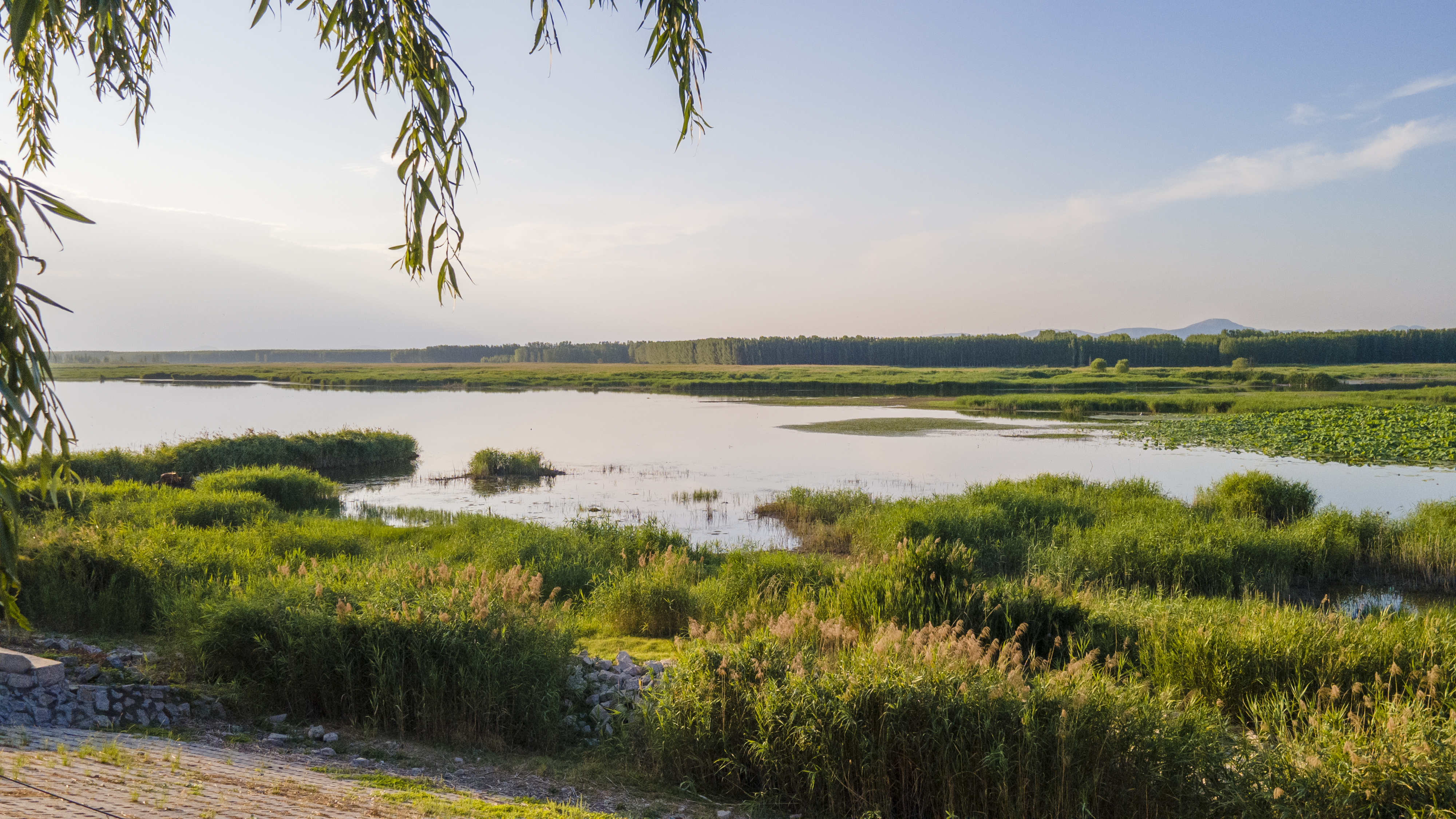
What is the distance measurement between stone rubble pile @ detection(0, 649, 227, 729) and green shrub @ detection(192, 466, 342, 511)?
13866 mm

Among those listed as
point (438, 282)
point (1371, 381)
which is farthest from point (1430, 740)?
point (1371, 381)

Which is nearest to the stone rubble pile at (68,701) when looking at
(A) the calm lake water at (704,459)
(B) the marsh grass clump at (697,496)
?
(A) the calm lake water at (704,459)

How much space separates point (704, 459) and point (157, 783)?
26748 millimetres

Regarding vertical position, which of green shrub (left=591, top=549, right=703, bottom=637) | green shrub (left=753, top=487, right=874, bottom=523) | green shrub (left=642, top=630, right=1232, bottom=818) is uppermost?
green shrub (left=642, top=630, right=1232, bottom=818)

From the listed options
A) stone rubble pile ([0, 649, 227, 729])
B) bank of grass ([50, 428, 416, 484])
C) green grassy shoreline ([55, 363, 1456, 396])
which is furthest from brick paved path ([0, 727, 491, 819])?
green grassy shoreline ([55, 363, 1456, 396])

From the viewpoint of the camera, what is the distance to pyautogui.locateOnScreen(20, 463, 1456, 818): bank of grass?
5051mm

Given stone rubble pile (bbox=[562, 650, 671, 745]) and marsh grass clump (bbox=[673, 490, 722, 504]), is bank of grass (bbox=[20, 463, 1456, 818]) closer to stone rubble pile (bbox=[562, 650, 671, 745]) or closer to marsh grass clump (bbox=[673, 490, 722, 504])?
stone rubble pile (bbox=[562, 650, 671, 745])

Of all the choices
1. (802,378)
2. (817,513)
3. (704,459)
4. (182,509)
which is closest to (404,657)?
(182,509)

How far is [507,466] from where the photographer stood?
89.7 feet

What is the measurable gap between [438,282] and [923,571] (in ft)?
25.2

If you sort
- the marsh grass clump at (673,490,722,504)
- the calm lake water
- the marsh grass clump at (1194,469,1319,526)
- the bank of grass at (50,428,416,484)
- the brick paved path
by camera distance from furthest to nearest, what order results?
the bank of grass at (50,428,416,484) < the marsh grass clump at (673,490,722,504) < the calm lake water < the marsh grass clump at (1194,469,1319,526) < the brick paved path

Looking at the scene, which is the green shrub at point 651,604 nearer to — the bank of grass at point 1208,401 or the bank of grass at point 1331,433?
the bank of grass at point 1331,433

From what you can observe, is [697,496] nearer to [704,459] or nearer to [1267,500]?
[704,459]

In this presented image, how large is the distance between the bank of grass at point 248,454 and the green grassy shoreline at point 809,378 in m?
39.6
